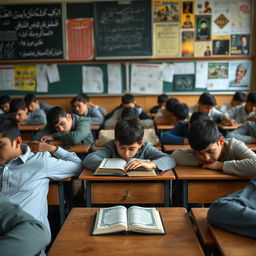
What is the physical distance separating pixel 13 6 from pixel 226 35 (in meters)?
3.79

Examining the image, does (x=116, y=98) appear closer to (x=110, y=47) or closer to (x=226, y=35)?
(x=110, y=47)

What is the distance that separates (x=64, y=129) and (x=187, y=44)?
3.19 meters

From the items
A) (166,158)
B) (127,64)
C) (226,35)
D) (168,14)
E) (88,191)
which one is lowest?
(88,191)

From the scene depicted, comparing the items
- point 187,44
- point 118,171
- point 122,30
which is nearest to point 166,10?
point 187,44

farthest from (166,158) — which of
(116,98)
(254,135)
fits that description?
(116,98)

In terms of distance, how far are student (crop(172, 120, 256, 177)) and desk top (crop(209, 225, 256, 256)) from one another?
74 centimetres

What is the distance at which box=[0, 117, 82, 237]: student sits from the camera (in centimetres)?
159

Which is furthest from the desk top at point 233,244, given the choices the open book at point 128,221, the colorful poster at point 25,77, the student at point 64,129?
the colorful poster at point 25,77

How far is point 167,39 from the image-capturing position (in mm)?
Result: 5148

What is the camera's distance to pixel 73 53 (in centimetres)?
523

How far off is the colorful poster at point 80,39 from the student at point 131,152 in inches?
138

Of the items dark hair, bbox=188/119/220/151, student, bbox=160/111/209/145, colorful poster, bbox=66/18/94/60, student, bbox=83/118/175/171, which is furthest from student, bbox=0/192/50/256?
colorful poster, bbox=66/18/94/60

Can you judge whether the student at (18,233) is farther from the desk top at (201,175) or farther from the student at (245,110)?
the student at (245,110)

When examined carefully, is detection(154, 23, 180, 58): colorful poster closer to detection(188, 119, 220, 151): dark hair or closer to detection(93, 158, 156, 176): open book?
detection(188, 119, 220, 151): dark hair
